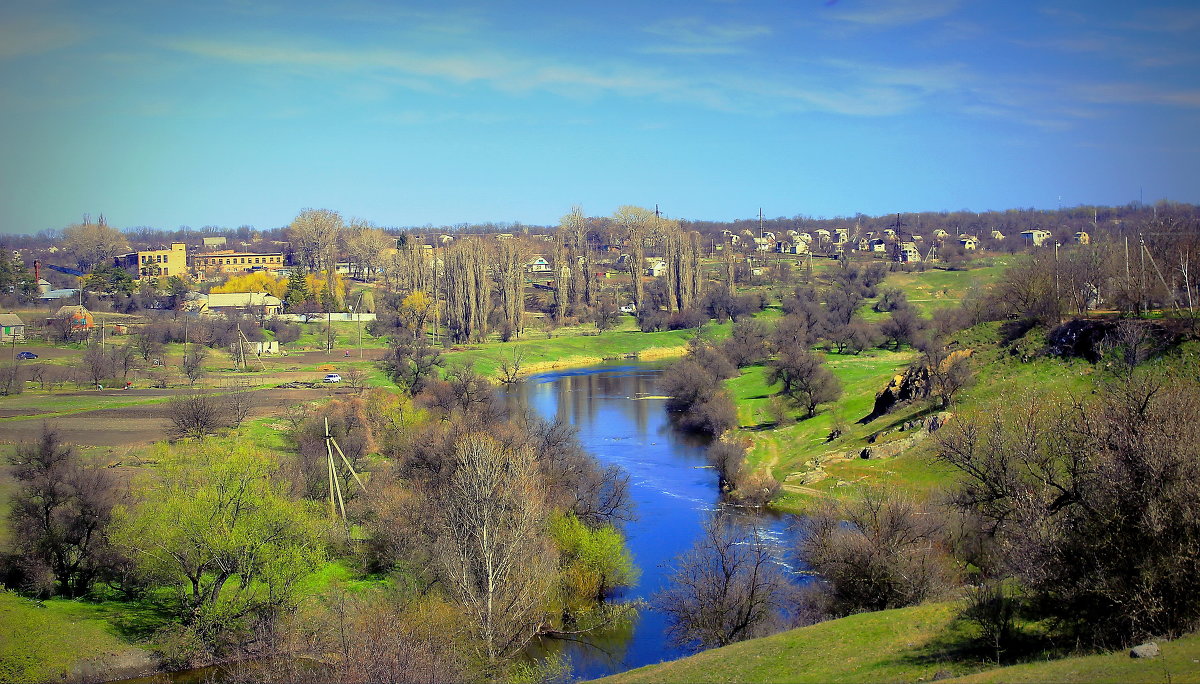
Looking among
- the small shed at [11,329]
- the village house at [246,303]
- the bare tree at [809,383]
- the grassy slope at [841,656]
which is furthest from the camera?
the village house at [246,303]

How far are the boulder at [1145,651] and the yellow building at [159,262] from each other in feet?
418

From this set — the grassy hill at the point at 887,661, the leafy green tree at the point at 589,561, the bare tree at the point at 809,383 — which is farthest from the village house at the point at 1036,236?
the grassy hill at the point at 887,661

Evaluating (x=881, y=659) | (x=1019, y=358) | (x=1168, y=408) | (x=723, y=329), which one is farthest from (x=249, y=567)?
(x=723, y=329)

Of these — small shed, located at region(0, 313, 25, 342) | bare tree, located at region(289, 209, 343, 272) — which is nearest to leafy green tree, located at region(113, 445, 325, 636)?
small shed, located at region(0, 313, 25, 342)

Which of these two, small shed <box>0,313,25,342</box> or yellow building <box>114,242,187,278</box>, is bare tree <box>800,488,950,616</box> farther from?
yellow building <box>114,242,187,278</box>

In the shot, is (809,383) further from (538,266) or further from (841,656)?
(538,266)

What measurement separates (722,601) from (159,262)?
123365 millimetres

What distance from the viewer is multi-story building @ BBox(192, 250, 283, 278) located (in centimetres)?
13788

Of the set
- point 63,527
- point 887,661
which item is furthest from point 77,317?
point 887,661

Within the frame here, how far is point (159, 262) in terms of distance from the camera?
416ft

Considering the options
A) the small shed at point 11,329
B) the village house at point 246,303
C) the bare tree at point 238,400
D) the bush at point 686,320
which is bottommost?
the bare tree at point 238,400

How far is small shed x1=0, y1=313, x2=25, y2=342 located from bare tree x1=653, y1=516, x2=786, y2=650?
204 ft

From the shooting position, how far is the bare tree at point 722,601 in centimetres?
2216

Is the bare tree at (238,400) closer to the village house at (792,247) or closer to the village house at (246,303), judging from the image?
the village house at (246,303)
